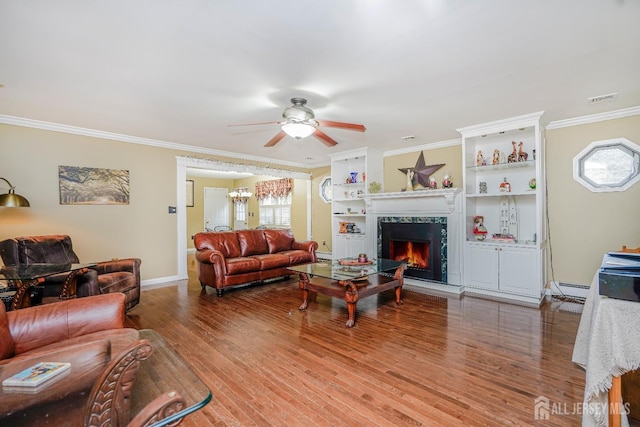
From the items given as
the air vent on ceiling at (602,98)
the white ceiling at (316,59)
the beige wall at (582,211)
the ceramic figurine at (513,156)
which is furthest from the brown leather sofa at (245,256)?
the air vent on ceiling at (602,98)

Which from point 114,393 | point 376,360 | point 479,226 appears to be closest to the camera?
point 114,393

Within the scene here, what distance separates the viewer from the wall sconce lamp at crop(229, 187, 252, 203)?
9.98 metres

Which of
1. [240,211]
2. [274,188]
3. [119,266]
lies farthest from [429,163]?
[240,211]

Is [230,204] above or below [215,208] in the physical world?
above

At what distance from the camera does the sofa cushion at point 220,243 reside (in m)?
4.83

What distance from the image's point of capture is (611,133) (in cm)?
385

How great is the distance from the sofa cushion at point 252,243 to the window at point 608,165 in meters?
4.93

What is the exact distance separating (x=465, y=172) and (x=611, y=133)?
175cm

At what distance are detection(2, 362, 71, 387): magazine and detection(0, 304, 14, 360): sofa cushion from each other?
1.57 ft

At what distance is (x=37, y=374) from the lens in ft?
4.17

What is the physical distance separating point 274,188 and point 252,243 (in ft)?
12.8

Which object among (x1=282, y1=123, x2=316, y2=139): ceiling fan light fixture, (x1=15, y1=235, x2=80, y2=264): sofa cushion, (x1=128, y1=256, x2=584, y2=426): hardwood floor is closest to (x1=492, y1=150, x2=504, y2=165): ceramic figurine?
(x1=128, y1=256, x2=584, y2=426): hardwood floor

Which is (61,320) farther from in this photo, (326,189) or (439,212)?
(326,189)

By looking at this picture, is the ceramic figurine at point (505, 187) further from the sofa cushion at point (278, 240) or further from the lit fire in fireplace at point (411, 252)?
the sofa cushion at point (278, 240)
